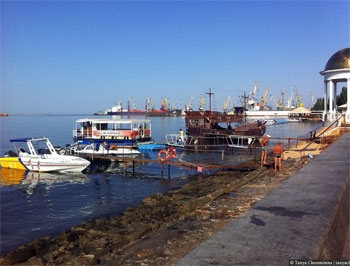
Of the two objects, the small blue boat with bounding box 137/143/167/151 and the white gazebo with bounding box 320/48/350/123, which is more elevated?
the white gazebo with bounding box 320/48/350/123

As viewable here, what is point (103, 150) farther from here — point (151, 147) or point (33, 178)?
point (33, 178)

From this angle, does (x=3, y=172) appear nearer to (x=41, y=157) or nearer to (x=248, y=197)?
(x=41, y=157)

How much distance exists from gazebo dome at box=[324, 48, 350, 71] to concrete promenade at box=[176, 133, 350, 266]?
3853cm

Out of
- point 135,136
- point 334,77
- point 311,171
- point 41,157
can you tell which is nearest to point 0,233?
point 311,171

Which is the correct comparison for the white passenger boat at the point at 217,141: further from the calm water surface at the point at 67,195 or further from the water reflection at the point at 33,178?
the water reflection at the point at 33,178

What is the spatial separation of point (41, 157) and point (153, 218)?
1880 cm

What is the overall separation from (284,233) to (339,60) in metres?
41.3

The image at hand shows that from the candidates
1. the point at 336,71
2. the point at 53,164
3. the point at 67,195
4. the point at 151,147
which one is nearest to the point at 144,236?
the point at 67,195

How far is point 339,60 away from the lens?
126 ft

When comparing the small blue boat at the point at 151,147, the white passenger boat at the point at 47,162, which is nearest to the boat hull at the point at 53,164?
the white passenger boat at the point at 47,162

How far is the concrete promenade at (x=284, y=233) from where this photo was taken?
2.75 m

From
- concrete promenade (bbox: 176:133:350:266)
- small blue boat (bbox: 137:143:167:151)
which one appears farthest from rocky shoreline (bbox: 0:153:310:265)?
small blue boat (bbox: 137:143:167:151)

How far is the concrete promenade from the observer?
9.04 feet

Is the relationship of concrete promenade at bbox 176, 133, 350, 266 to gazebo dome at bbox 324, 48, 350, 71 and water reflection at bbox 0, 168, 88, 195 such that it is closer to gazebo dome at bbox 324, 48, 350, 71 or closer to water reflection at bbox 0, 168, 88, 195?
water reflection at bbox 0, 168, 88, 195
